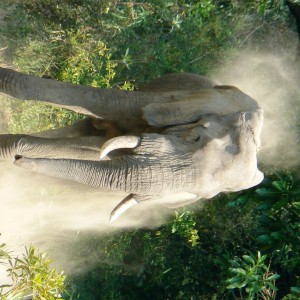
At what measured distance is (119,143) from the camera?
365 centimetres

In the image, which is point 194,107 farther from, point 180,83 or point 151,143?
point 180,83

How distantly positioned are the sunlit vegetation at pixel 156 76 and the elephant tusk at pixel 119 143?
252 centimetres

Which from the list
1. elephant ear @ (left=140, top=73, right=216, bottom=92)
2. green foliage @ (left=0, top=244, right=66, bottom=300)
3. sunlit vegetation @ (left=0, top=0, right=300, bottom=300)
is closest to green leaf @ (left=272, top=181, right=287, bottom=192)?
sunlit vegetation @ (left=0, top=0, right=300, bottom=300)

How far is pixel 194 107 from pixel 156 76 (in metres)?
2.88

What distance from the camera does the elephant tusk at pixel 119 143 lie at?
3.61 m

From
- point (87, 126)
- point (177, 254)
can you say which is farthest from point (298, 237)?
point (87, 126)

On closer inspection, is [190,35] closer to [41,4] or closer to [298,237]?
[41,4]

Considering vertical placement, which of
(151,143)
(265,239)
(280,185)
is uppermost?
(151,143)

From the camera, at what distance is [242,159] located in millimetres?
3908

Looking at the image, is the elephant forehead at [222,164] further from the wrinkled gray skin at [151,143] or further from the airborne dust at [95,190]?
the airborne dust at [95,190]

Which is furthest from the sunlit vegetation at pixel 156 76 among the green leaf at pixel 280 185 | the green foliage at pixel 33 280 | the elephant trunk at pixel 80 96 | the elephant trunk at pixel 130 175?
the elephant trunk at pixel 130 175

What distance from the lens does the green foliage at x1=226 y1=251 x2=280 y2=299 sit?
594 cm

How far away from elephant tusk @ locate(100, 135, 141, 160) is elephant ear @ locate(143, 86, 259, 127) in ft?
1.03

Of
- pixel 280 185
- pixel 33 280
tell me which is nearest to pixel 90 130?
pixel 33 280
